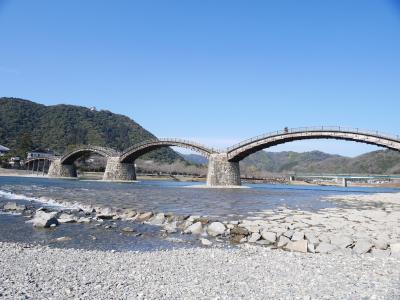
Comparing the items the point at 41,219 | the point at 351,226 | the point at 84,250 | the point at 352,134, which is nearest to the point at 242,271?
the point at 84,250

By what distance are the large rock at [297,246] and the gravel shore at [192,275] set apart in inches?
24.5

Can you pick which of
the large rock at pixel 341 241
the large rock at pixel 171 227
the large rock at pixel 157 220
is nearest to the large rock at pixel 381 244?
the large rock at pixel 341 241

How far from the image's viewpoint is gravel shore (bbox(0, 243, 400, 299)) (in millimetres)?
6309

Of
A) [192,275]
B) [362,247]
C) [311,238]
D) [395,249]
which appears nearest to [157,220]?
[311,238]

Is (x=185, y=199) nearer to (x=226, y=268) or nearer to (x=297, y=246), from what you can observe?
(x=297, y=246)

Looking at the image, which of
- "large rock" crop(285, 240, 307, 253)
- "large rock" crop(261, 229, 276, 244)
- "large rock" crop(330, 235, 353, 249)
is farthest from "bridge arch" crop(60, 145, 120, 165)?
"large rock" crop(330, 235, 353, 249)

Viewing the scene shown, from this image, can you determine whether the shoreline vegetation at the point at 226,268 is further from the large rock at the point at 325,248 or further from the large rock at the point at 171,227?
the large rock at the point at 171,227

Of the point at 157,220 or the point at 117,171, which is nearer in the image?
the point at 157,220

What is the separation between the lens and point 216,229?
13.1 meters

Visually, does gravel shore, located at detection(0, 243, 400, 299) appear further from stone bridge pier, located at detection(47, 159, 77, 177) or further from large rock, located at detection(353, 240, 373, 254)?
stone bridge pier, located at detection(47, 159, 77, 177)

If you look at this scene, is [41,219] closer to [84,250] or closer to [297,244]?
[84,250]

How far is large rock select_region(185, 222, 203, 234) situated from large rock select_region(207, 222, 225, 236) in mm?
366

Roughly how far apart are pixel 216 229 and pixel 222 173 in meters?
41.7

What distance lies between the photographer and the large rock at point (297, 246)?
33.9 feet
